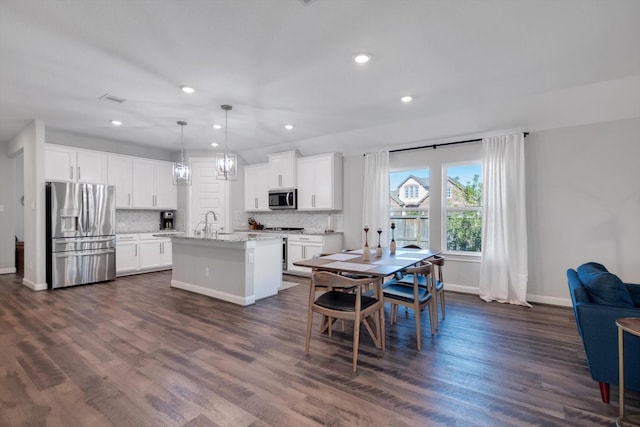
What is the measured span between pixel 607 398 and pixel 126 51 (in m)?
4.59

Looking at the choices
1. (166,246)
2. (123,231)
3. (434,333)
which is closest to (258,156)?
(166,246)

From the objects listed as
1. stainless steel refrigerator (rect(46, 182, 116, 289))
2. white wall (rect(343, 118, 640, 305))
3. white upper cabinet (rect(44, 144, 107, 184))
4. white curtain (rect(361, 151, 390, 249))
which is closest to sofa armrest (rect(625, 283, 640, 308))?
white wall (rect(343, 118, 640, 305))

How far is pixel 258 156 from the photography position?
23.8 ft

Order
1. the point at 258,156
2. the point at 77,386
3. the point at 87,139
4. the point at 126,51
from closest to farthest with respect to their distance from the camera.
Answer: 1. the point at 77,386
2. the point at 126,51
3. the point at 87,139
4. the point at 258,156

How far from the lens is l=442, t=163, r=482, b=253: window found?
4977 millimetres

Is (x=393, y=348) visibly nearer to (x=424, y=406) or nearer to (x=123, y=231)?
(x=424, y=406)

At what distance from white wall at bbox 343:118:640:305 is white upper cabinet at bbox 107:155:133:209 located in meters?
7.17

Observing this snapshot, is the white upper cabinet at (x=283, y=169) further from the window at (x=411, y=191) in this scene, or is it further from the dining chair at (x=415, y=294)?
the dining chair at (x=415, y=294)

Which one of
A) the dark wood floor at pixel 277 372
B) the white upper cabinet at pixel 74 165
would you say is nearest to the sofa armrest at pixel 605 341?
the dark wood floor at pixel 277 372

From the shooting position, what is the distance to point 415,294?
2936 mm

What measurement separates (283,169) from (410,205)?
2753mm

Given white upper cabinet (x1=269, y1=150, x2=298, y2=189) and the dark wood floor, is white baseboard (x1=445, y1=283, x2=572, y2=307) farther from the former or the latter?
white upper cabinet (x1=269, y1=150, x2=298, y2=189)

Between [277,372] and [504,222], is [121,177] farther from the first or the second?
[504,222]

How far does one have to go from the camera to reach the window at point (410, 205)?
5.43m
